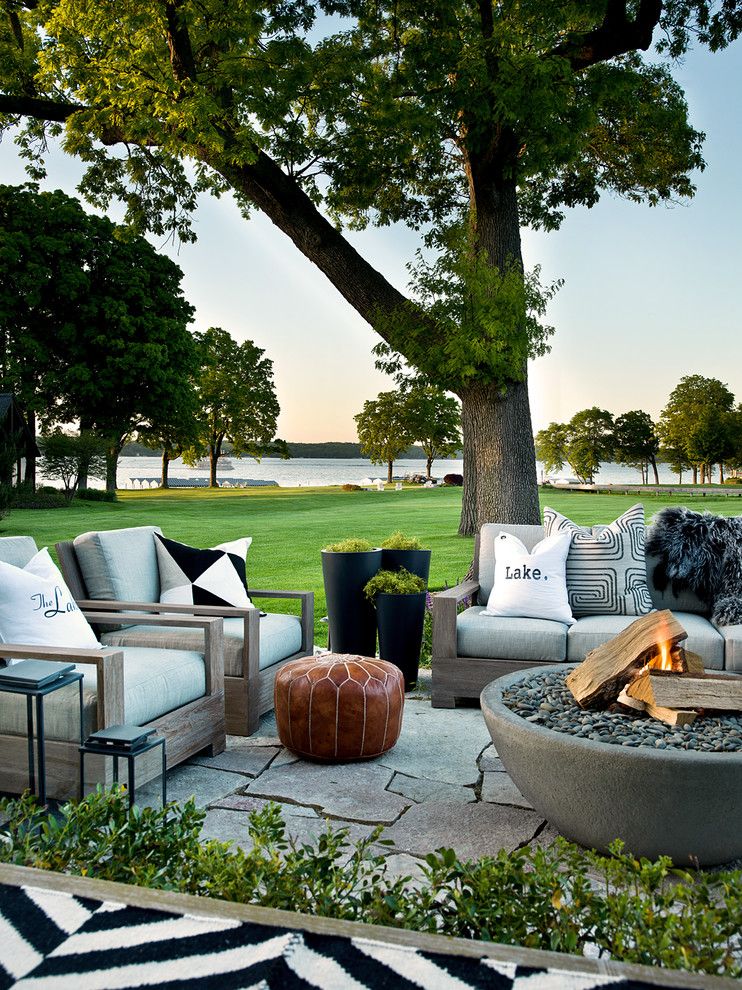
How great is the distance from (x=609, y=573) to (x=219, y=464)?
88.7 feet

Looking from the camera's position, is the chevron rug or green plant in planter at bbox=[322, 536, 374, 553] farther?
green plant in planter at bbox=[322, 536, 374, 553]

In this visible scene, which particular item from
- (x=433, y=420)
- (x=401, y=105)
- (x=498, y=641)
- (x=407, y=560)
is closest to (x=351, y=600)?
(x=407, y=560)

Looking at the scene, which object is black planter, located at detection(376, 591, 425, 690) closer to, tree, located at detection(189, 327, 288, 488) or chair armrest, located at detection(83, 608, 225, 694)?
chair armrest, located at detection(83, 608, 225, 694)

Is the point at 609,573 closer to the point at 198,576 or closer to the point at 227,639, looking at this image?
the point at 227,639

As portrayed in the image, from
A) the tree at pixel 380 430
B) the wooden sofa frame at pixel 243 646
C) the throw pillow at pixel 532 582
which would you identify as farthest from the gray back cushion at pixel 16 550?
the tree at pixel 380 430

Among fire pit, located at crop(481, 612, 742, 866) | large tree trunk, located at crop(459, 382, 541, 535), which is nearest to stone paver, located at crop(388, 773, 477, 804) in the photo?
Answer: fire pit, located at crop(481, 612, 742, 866)

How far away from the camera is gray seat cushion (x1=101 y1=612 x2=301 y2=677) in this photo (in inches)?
150

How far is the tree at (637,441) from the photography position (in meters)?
28.6

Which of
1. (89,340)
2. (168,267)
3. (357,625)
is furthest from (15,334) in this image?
(357,625)

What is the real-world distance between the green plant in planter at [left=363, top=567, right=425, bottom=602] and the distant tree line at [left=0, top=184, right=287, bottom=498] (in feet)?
51.2

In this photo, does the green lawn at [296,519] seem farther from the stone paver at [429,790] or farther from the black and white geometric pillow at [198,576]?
the stone paver at [429,790]

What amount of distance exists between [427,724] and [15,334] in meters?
18.4

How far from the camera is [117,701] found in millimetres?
2951

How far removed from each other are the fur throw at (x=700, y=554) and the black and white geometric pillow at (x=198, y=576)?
2.41 metres
